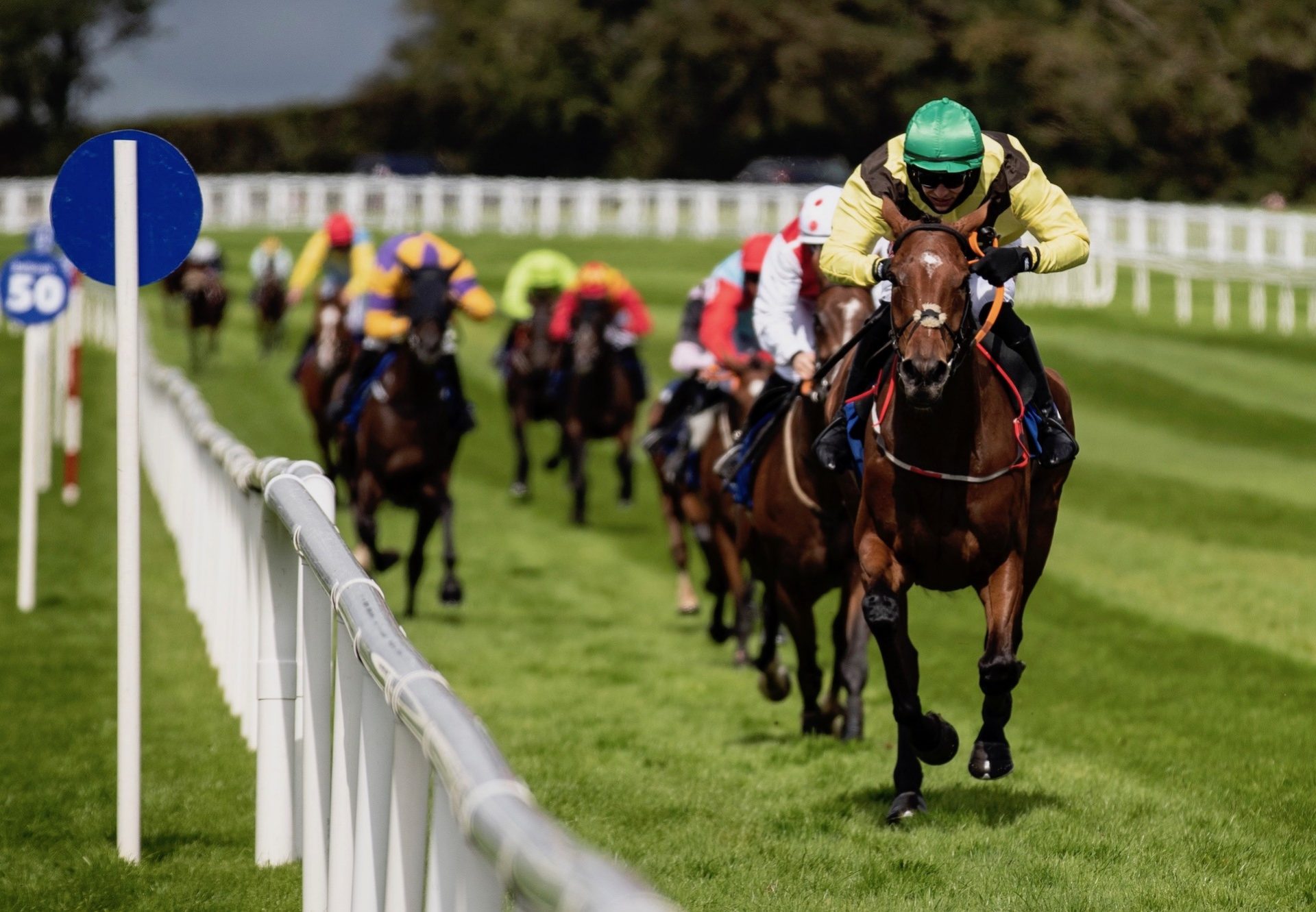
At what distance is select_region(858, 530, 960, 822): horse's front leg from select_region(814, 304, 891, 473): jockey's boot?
0.44m

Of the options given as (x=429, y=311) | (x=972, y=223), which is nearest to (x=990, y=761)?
(x=972, y=223)

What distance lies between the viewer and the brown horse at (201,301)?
3142 cm

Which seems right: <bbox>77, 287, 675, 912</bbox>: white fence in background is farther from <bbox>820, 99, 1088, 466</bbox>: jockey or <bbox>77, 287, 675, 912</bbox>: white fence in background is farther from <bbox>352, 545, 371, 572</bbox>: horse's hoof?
<bbox>352, 545, 371, 572</bbox>: horse's hoof

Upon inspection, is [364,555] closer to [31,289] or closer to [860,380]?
[31,289]

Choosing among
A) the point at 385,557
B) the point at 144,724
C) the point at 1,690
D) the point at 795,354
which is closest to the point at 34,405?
the point at 385,557

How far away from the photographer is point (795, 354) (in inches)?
318

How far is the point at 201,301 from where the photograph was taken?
31.5 meters

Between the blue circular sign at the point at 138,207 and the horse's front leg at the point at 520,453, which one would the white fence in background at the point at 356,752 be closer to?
the blue circular sign at the point at 138,207

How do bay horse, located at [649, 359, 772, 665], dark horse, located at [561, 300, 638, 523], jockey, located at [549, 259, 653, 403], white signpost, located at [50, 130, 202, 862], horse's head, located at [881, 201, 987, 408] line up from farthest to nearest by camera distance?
dark horse, located at [561, 300, 638, 523], jockey, located at [549, 259, 653, 403], bay horse, located at [649, 359, 772, 665], white signpost, located at [50, 130, 202, 862], horse's head, located at [881, 201, 987, 408]

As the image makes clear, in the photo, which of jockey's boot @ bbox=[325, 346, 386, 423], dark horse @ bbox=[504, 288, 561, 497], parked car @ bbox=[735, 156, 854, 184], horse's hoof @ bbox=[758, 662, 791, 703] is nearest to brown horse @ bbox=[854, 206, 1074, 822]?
horse's hoof @ bbox=[758, 662, 791, 703]

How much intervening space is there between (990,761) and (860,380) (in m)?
1.37

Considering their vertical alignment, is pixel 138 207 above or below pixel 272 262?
below

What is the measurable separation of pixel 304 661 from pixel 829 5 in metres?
46.5

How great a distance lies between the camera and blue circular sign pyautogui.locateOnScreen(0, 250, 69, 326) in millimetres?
13672
